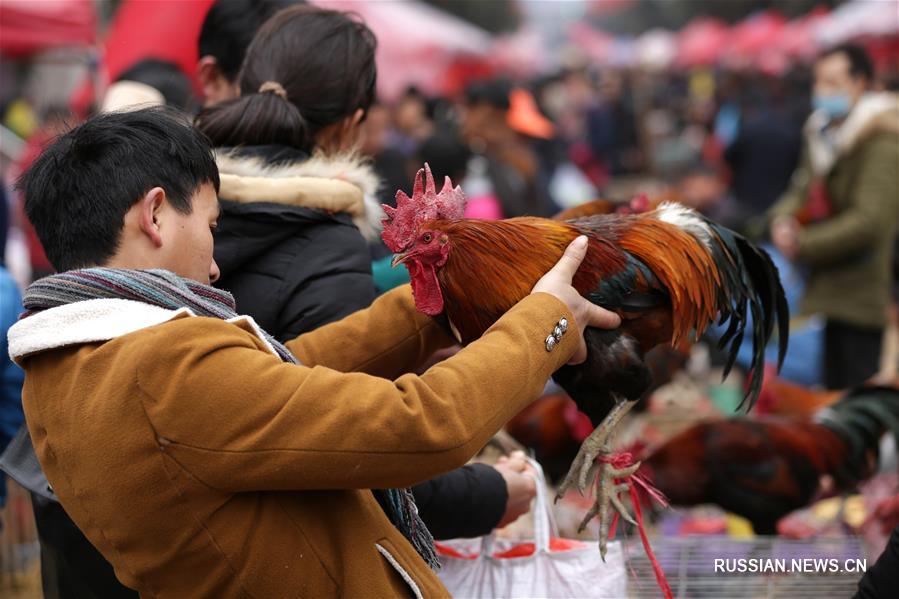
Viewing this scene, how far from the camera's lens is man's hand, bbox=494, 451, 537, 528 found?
251 cm

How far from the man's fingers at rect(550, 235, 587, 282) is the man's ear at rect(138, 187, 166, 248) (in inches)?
28.2

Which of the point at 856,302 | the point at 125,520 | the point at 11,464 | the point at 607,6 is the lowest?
the point at 607,6

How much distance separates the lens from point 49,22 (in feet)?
32.0

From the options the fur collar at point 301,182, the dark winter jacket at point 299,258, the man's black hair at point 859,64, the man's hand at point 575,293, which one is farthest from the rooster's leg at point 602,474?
the man's black hair at point 859,64

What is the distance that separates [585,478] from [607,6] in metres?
80.9

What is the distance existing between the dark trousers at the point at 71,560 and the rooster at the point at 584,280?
0.94m

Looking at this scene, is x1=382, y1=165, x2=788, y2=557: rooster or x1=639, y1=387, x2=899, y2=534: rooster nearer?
x1=382, y1=165, x2=788, y2=557: rooster

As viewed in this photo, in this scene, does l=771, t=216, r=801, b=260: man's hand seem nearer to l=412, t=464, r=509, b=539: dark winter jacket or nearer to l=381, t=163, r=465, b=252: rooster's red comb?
l=412, t=464, r=509, b=539: dark winter jacket

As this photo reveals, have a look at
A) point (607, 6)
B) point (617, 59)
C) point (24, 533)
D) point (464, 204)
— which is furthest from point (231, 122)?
point (607, 6)

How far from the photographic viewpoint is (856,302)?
545 centimetres

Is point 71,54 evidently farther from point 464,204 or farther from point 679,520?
point 464,204

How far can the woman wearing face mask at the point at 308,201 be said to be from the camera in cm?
235

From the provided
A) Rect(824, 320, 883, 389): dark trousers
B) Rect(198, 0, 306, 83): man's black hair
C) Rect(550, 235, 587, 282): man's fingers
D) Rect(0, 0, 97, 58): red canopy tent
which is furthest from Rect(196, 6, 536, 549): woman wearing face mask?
Rect(0, 0, 97, 58): red canopy tent

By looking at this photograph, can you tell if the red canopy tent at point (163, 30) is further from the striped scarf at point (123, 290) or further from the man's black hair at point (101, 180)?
the striped scarf at point (123, 290)
